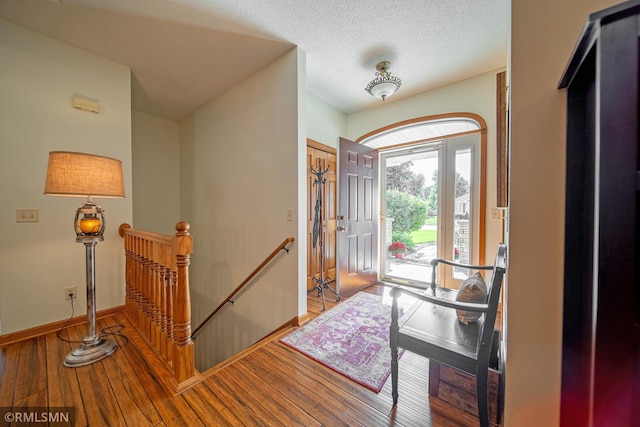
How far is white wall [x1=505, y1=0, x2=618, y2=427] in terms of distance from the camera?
3.02ft

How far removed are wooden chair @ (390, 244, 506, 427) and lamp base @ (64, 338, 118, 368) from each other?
2164 mm

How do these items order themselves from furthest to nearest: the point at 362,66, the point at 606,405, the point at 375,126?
the point at 375,126
the point at 362,66
the point at 606,405

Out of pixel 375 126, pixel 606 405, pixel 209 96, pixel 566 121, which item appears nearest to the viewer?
pixel 606 405

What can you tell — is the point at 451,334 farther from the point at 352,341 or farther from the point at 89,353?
the point at 89,353

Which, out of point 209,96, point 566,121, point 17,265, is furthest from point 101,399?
point 209,96

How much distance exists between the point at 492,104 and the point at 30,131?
186 inches

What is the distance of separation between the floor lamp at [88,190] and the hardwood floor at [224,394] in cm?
13

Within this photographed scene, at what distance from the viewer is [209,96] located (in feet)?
10.8

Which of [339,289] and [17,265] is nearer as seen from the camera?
[17,265]

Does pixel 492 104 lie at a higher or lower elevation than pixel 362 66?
lower

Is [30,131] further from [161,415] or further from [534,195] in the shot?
[534,195]

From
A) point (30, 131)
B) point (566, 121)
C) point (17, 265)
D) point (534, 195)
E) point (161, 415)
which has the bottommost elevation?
point (161, 415)

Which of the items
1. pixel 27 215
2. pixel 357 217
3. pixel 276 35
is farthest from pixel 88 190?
pixel 357 217

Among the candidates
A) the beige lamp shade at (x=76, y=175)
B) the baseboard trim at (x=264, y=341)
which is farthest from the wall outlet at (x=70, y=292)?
the baseboard trim at (x=264, y=341)
